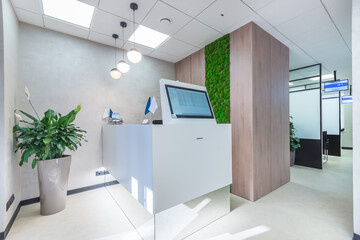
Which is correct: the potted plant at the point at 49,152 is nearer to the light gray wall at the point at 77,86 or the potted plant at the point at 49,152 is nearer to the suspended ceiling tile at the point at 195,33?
the light gray wall at the point at 77,86

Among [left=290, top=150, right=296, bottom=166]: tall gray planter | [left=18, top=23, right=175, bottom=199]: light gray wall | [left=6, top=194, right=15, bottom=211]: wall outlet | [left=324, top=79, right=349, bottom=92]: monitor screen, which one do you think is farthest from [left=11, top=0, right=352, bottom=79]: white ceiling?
[left=290, top=150, right=296, bottom=166]: tall gray planter

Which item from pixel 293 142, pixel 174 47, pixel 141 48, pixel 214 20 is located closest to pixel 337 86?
pixel 293 142

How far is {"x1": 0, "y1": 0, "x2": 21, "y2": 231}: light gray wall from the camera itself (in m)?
1.97

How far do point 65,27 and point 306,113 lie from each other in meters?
6.28

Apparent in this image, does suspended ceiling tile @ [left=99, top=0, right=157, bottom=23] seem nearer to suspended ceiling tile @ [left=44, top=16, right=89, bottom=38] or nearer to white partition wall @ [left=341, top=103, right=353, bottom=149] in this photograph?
suspended ceiling tile @ [left=44, top=16, right=89, bottom=38]

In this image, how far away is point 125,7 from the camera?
2.48 metres

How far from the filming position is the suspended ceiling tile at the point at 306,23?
2617 millimetres

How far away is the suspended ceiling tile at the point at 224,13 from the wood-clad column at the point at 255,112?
0.29m

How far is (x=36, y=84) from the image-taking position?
9.39ft

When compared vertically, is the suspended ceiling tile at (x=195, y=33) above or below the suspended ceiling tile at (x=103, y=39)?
above

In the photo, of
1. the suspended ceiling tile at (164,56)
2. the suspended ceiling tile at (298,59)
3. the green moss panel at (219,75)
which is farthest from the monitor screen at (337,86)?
the suspended ceiling tile at (164,56)

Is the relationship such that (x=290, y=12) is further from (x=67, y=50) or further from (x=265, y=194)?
(x=67, y=50)

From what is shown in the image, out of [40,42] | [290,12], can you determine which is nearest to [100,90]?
[40,42]

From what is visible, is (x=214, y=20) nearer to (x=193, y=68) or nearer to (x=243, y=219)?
(x=193, y=68)
